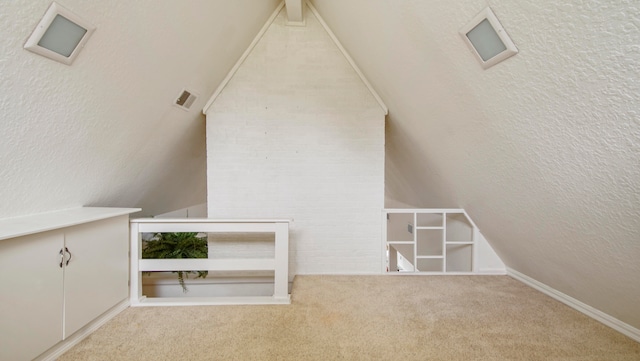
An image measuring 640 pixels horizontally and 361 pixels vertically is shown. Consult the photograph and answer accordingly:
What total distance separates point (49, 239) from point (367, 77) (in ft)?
8.98

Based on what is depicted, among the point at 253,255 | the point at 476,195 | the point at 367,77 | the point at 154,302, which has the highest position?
the point at 367,77

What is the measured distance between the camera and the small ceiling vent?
2.19 meters

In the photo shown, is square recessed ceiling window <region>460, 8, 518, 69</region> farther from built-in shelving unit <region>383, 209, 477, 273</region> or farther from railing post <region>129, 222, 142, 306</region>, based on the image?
railing post <region>129, 222, 142, 306</region>

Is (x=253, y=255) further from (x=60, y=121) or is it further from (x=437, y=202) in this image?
(x=437, y=202)

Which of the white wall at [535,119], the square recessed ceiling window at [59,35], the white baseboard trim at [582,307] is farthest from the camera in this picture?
the white baseboard trim at [582,307]

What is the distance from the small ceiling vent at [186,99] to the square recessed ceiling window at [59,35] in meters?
0.93

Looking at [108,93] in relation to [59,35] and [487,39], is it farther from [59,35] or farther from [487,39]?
[487,39]

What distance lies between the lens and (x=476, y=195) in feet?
7.22

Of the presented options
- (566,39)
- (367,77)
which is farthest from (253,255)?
(566,39)

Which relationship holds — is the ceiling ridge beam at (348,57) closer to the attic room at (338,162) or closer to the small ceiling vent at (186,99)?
the attic room at (338,162)

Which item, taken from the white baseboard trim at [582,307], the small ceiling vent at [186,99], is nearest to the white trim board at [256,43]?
the small ceiling vent at [186,99]

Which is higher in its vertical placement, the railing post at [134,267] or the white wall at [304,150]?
the white wall at [304,150]

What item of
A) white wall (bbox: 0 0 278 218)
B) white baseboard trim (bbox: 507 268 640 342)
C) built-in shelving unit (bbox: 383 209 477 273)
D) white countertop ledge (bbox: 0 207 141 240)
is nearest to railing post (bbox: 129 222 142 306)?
white countertop ledge (bbox: 0 207 141 240)

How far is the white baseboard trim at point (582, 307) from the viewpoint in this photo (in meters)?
1.63
